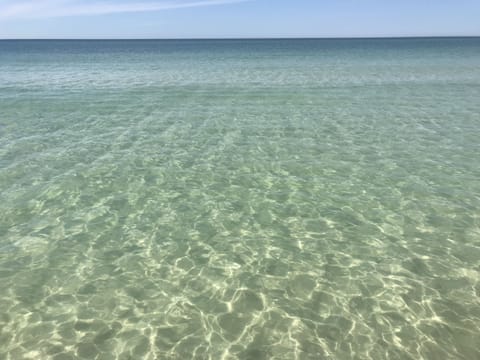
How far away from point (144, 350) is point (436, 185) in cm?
1427

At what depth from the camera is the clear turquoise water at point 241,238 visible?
9125 mm

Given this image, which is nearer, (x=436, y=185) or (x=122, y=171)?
(x=436, y=185)

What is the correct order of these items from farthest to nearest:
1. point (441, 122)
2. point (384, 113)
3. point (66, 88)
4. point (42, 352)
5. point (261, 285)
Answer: point (66, 88), point (384, 113), point (441, 122), point (261, 285), point (42, 352)

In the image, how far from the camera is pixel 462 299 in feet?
33.4

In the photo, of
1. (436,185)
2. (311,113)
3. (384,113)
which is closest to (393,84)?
(384,113)

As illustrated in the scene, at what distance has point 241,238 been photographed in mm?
13219

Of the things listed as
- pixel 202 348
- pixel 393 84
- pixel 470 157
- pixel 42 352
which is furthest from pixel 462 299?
pixel 393 84

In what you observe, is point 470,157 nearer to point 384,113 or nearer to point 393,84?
point 384,113

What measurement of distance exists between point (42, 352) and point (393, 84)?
4337cm

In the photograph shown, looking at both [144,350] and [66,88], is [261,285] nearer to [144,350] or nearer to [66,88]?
[144,350]

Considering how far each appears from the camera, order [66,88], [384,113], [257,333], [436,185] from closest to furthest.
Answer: [257,333] < [436,185] < [384,113] < [66,88]

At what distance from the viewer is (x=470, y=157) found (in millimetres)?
19875

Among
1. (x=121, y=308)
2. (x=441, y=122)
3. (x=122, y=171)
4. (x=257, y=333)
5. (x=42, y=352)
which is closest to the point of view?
Answer: (x=42, y=352)

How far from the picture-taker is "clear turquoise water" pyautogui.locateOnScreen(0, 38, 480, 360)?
29.9ft
